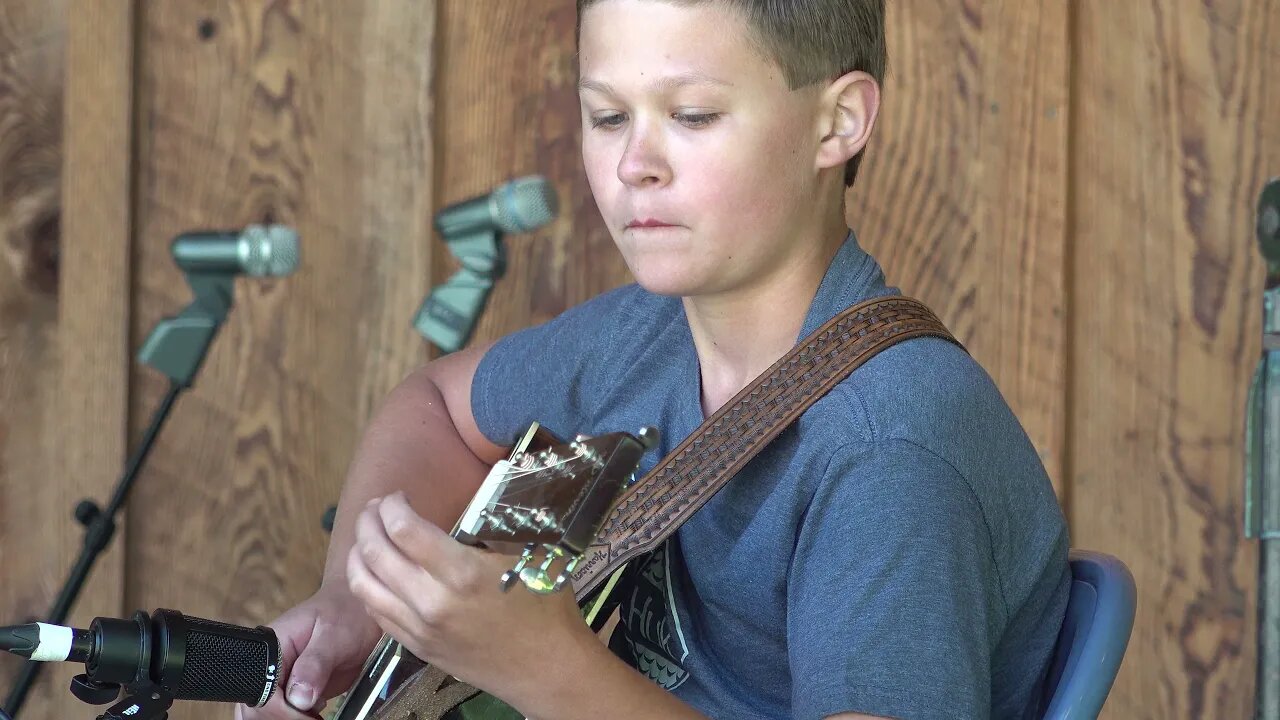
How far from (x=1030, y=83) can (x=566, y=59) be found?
0.70 meters

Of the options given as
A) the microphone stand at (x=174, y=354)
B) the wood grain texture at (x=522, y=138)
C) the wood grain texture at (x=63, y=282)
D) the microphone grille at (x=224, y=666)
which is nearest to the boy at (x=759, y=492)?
the microphone grille at (x=224, y=666)

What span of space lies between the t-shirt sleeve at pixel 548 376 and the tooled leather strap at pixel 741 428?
0.32 meters

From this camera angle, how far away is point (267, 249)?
1.77 metres

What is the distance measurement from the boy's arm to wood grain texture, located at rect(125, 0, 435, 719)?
0.50 meters

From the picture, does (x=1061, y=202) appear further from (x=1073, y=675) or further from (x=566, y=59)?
(x=1073, y=675)

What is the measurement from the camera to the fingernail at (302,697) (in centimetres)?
144

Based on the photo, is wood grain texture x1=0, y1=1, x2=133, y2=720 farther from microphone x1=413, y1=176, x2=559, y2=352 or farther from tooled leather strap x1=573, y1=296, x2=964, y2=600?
tooled leather strap x1=573, y1=296, x2=964, y2=600

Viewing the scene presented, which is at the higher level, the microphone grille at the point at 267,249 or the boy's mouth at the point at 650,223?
the boy's mouth at the point at 650,223

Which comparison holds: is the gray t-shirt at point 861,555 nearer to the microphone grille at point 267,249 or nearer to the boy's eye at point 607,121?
the boy's eye at point 607,121

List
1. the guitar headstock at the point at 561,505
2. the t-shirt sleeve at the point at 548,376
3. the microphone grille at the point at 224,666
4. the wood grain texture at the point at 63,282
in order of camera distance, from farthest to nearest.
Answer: the wood grain texture at the point at 63,282
the t-shirt sleeve at the point at 548,376
the microphone grille at the point at 224,666
the guitar headstock at the point at 561,505

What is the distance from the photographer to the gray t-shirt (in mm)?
1086

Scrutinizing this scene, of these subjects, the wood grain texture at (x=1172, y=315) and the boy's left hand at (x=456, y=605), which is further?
the wood grain texture at (x=1172, y=315)

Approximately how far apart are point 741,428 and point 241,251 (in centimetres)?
77

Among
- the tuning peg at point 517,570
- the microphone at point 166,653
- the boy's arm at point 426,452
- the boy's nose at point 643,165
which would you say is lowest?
the boy's arm at point 426,452
